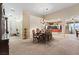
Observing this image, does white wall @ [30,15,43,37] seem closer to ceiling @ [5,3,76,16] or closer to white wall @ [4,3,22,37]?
ceiling @ [5,3,76,16]

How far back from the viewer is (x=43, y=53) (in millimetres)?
2748

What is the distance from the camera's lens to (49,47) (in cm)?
274

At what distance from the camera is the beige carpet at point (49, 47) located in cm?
270

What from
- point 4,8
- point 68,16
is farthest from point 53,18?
point 4,8

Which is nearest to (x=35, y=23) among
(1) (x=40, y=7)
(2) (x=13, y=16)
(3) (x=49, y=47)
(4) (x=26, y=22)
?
(4) (x=26, y=22)

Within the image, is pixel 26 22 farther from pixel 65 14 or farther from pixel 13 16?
pixel 65 14

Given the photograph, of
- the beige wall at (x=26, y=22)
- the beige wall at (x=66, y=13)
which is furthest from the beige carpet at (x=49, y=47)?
the beige wall at (x=66, y=13)

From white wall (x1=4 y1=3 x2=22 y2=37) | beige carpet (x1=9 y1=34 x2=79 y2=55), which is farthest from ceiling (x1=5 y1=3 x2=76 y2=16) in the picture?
beige carpet (x1=9 y1=34 x2=79 y2=55)

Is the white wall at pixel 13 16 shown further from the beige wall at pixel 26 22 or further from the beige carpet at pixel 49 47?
the beige carpet at pixel 49 47

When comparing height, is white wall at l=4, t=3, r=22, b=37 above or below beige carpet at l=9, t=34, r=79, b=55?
above

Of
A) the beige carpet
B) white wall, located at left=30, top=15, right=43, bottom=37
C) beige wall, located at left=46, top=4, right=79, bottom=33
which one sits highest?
beige wall, located at left=46, top=4, right=79, bottom=33

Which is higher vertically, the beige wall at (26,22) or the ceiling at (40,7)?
the ceiling at (40,7)

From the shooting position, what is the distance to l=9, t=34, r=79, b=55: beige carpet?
106 inches

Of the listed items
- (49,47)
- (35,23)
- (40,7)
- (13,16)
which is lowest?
(49,47)
